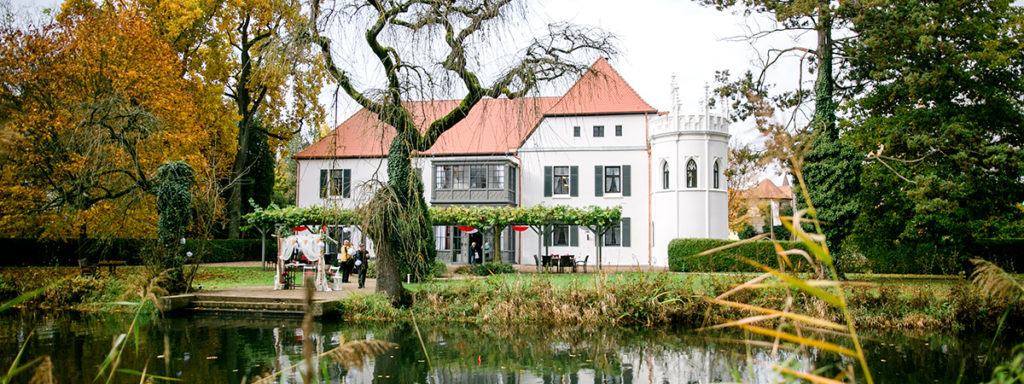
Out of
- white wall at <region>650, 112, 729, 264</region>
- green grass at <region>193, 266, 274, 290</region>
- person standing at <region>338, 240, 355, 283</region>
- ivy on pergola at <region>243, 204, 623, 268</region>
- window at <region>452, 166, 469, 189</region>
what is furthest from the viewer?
window at <region>452, 166, 469, 189</region>

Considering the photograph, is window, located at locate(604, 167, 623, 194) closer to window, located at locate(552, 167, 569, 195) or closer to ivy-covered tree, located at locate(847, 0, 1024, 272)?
window, located at locate(552, 167, 569, 195)

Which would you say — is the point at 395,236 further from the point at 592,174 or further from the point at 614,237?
the point at 592,174

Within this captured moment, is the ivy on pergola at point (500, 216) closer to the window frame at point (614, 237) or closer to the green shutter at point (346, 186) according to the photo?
the green shutter at point (346, 186)

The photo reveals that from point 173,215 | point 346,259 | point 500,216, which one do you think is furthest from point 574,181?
point 173,215

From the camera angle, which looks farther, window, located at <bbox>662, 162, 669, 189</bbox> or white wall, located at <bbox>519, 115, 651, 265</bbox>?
white wall, located at <bbox>519, 115, 651, 265</bbox>

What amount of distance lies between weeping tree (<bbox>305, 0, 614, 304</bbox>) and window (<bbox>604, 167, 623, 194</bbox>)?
18.1m

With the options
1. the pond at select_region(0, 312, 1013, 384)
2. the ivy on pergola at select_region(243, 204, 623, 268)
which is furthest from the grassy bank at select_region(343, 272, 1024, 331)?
the ivy on pergola at select_region(243, 204, 623, 268)

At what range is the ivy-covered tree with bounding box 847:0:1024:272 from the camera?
1681cm

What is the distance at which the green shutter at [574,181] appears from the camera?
2986 centimetres

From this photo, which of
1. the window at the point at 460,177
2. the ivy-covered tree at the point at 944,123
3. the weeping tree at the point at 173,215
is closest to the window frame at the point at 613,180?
the window at the point at 460,177

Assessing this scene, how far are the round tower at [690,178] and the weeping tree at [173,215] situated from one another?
18.4 meters

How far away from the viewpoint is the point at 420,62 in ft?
35.3

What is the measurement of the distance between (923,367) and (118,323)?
41.6ft

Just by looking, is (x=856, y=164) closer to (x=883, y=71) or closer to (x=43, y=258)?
(x=883, y=71)
